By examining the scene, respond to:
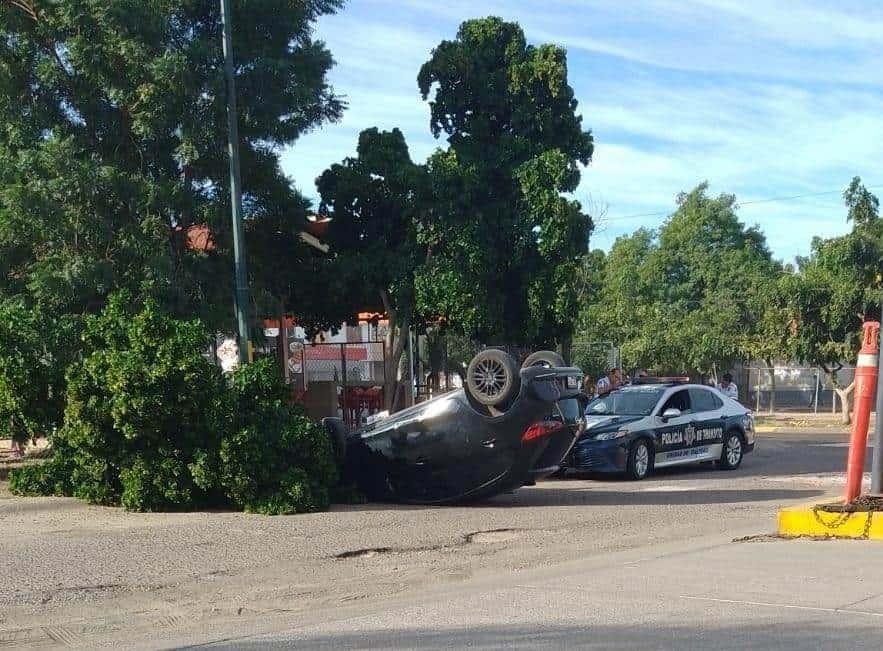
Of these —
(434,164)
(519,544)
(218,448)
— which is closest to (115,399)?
(218,448)

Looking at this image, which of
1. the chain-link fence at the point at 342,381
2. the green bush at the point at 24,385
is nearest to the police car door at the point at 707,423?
the chain-link fence at the point at 342,381

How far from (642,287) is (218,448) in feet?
143

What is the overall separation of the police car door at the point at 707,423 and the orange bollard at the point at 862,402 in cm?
797

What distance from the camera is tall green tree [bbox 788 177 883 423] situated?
32.4 meters

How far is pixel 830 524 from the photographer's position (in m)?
11.0

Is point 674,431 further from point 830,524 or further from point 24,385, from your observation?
point 24,385

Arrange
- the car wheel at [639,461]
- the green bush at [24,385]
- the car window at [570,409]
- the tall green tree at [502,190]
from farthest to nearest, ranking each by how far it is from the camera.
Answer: the tall green tree at [502,190], the car wheel at [639,461], the green bush at [24,385], the car window at [570,409]

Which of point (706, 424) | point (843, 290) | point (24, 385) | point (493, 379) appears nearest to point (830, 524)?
point (493, 379)

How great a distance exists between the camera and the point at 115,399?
1320 centimetres

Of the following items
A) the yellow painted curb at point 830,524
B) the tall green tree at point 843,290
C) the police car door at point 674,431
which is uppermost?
the tall green tree at point 843,290

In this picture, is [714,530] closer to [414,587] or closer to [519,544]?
[519,544]

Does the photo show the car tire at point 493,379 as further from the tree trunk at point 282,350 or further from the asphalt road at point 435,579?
the tree trunk at point 282,350

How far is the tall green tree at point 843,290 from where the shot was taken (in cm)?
3244

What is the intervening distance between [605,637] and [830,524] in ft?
15.5
